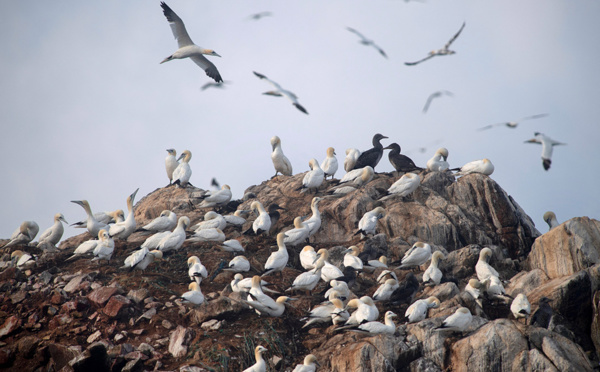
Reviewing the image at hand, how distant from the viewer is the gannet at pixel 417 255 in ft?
56.6

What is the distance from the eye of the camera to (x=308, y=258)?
17.8m

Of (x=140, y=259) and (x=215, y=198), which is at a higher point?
(x=215, y=198)

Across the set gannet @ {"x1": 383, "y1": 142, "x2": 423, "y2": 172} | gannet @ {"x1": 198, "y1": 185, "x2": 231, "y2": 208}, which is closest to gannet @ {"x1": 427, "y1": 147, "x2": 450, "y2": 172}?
gannet @ {"x1": 383, "y1": 142, "x2": 423, "y2": 172}

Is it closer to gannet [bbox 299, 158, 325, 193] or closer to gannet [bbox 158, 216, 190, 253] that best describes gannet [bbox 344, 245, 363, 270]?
gannet [bbox 158, 216, 190, 253]

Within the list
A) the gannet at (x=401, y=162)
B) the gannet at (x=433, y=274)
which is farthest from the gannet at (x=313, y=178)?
the gannet at (x=433, y=274)

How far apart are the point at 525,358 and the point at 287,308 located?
562 centimetres

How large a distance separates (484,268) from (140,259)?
8888 millimetres

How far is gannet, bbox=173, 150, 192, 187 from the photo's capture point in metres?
24.7

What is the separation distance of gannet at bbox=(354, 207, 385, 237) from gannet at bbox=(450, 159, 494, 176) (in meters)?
3.95

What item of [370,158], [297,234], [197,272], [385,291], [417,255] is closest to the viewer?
[385,291]

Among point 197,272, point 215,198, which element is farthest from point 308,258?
point 215,198

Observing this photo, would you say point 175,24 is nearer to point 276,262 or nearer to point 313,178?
point 313,178

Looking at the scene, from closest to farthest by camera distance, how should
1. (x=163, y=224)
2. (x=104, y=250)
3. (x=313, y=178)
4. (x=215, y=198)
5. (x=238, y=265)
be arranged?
1. (x=238, y=265)
2. (x=104, y=250)
3. (x=163, y=224)
4. (x=313, y=178)
5. (x=215, y=198)

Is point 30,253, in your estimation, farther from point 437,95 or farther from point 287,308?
point 437,95
